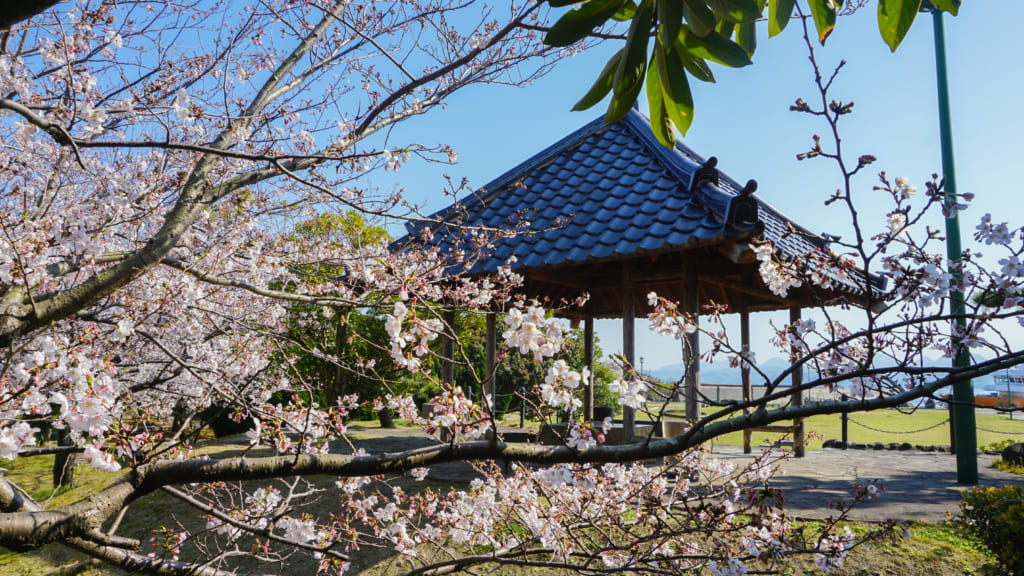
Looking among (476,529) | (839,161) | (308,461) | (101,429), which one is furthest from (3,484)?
(839,161)

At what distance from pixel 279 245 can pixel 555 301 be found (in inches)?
173

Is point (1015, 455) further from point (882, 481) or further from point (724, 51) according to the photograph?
point (724, 51)

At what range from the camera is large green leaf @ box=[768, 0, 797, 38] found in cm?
170

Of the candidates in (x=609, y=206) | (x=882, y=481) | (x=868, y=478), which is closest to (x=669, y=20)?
(x=609, y=206)

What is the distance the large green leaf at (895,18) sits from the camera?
5.03ft

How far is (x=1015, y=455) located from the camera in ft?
27.5

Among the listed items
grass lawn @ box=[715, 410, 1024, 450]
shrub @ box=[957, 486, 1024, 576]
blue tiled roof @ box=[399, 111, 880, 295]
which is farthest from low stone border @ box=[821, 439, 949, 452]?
shrub @ box=[957, 486, 1024, 576]

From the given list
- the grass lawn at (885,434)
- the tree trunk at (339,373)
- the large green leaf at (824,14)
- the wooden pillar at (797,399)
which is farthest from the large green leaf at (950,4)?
the tree trunk at (339,373)

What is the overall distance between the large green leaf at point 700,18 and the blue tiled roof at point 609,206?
3.53 m

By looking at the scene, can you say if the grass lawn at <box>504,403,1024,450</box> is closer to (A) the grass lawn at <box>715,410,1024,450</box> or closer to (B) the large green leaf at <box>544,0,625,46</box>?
(A) the grass lawn at <box>715,410,1024,450</box>

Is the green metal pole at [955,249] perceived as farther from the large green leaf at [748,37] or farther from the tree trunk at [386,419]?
the tree trunk at [386,419]

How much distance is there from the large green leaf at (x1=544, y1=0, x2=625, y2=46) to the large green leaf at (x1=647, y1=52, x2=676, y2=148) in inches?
8.6

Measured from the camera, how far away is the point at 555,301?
8836mm

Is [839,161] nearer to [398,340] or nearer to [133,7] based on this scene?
[398,340]
